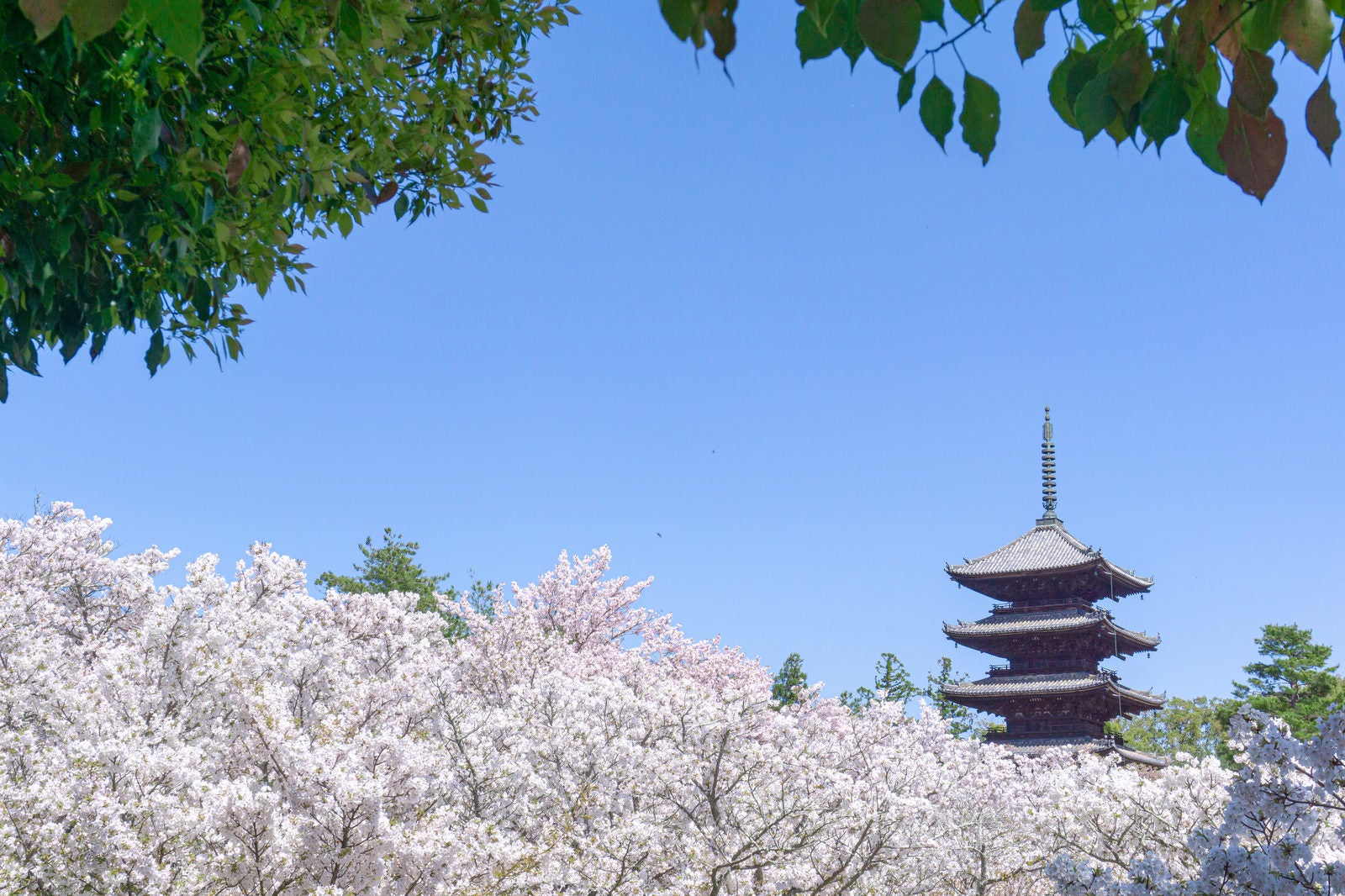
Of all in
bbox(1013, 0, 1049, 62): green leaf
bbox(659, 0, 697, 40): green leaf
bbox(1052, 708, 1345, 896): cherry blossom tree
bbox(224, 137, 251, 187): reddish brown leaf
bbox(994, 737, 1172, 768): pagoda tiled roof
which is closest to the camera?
bbox(659, 0, 697, 40): green leaf

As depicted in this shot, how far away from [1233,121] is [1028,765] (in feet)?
89.2

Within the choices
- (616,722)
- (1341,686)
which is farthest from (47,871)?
(1341,686)

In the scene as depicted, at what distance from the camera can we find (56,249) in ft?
12.9

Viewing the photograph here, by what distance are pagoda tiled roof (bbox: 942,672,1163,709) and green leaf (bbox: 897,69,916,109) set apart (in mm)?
30030

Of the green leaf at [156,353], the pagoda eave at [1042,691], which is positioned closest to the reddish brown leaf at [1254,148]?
the green leaf at [156,353]

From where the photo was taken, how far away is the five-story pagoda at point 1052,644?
29875 millimetres

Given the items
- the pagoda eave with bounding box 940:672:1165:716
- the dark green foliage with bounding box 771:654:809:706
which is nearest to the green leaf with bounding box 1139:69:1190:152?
the pagoda eave with bounding box 940:672:1165:716

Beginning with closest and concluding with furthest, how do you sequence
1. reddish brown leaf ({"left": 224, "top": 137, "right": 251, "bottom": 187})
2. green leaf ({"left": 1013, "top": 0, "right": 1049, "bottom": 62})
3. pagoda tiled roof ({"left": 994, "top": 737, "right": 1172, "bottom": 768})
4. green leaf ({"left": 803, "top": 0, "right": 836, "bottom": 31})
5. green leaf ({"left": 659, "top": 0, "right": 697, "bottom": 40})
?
green leaf ({"left": 659, "top": 0, "right": 697, "bottom": 40}) → green leaf ({"left": 803, "top": 0, "right": 836, "bottom": 31}) → green leaf ({"left": 1013, "top": 0, "right": 1049, "bottom": 62}) → reddish brown leaf ({"left": 224, "top": 137, "right": 251, "bottom": 187}) → pagoda tiled roof ({"left": 994, "top": 737, "right": 1172, "bottom": 768})

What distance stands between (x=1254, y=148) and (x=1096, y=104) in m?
0.27

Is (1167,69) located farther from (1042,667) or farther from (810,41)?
(1042,667)

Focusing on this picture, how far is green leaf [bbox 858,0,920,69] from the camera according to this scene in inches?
59.3

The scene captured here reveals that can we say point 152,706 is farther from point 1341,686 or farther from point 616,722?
point 1341,686

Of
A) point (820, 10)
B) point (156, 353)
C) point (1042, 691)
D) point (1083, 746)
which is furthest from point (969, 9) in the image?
point (1042, 691)

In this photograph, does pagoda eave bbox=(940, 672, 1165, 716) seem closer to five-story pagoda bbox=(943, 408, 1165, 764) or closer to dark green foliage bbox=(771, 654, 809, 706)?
five-story pagoda bbox=(943, 408, 1165, 764)
